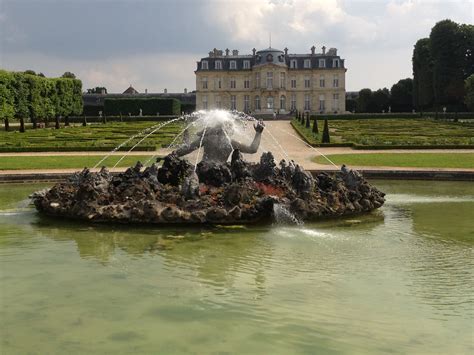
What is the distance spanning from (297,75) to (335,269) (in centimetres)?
7346

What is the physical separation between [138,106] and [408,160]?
53.9 m

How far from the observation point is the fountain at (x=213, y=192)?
9.41 m

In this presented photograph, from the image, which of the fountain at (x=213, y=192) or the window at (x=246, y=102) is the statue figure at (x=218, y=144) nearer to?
the fountain at (x=213, y=192)

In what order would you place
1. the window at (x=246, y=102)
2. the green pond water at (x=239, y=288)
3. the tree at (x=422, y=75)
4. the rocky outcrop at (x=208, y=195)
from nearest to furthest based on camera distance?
1. the green pond water at (x=239, y=288)
2. the rocky outcrop at (x=208, y=195)
3. the tree at (x=422, y=75)
4. the window at (x=246, y=102)

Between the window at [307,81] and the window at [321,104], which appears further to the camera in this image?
the window at [321,104]

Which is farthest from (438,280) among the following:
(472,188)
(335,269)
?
(472,188)

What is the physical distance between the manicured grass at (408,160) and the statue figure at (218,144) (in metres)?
7.36

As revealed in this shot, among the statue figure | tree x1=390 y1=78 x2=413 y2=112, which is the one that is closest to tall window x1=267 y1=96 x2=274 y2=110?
tree x1=390 y1=78 x2=413 y2=112

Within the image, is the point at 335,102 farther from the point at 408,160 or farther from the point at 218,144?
the point at 218,144

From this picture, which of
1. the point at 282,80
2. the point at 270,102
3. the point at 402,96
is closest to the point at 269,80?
the point at 282,80

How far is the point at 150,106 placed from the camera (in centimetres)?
6994

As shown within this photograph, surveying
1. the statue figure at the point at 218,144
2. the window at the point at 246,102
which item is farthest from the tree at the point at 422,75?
the statue figure at the point at 218,144

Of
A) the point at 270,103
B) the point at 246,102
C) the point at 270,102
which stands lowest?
the point at 270,103

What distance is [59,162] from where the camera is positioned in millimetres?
19312
